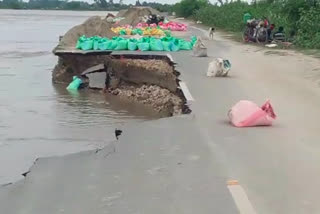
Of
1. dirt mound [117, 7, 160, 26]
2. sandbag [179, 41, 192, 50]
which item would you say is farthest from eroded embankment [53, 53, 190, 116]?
dirt mound [117, 7, 160, 26]

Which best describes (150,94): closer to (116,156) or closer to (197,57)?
(197,57)

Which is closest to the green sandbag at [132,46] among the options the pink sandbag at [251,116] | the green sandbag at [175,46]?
the green sandbag at [175,46]

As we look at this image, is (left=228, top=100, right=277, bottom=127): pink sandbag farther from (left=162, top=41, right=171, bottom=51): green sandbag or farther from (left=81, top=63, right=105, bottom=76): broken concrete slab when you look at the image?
(left=162, top=41, right=171, bottom=51): green sandbag

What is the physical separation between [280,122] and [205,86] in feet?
15.7

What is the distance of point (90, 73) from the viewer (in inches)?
858

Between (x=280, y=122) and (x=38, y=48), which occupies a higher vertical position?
(x=280, y=122)

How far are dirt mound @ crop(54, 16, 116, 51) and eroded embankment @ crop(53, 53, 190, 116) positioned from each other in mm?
3567

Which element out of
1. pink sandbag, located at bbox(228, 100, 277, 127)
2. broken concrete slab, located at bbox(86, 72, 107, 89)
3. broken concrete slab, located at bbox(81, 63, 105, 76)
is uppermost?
pink sandbag, located at bbox(228, 100, 277, 127)

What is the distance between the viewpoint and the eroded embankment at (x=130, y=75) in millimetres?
17266

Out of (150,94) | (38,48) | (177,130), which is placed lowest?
(38,48)

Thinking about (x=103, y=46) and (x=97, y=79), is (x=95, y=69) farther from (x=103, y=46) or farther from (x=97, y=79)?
(x=103, y=46)

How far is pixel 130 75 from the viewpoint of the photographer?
67.9 ft

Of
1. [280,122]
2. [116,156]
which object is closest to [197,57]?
[280,122]

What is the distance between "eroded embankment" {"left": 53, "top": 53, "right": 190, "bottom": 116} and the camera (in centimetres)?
1727
